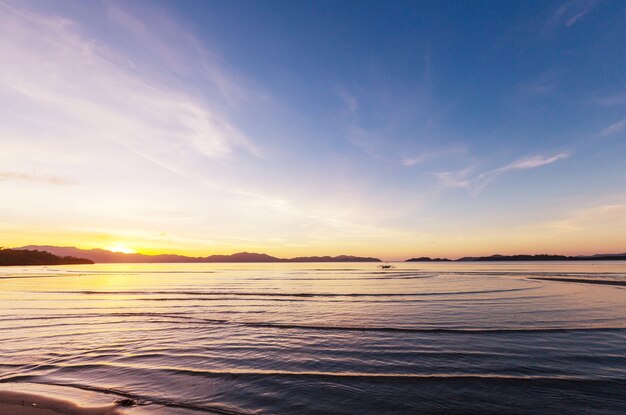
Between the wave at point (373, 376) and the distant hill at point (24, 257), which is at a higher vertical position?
the distant hill at point (24, 257)

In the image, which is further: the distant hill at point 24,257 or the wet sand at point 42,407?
the distant hill at point 24,257

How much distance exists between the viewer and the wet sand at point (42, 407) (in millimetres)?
7230

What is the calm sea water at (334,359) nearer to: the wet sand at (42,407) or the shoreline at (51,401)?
the shoreline at (51,401)

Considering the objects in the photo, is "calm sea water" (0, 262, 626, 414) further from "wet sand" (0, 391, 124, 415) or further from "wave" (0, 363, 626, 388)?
"wet sand" (0, 391, 124, 415)

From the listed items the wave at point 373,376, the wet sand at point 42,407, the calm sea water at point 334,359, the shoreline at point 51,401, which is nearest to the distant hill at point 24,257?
the calm sea water at point 334,359

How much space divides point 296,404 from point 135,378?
510 centimetres

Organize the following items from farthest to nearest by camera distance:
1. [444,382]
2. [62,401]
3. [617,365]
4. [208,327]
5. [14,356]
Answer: [208,327] < [14,356] < [617,365] < [444,382] < [62,401]

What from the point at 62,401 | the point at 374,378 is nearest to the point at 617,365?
the point at 374,378

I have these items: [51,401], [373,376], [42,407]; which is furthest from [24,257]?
[373,376]

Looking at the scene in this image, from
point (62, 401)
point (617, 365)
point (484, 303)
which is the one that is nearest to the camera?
point (62, 401)

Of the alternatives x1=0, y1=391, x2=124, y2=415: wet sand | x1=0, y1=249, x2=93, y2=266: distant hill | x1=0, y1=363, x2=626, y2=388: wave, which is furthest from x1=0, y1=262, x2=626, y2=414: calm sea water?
x1=0, y1=249, x2=93, y2=266: distant hill

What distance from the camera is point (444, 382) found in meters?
9.42

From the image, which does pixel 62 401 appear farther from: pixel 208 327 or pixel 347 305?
pixel 347 305

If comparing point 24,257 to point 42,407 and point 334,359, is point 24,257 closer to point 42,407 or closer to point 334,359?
point 42,407
